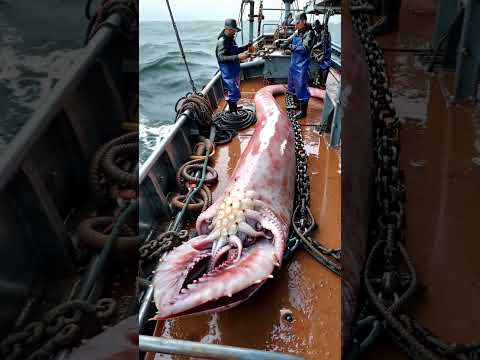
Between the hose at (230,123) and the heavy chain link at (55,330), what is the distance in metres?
6.02

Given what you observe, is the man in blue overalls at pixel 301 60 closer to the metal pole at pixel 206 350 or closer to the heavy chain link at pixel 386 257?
the heavy chain link at pixel 386 257

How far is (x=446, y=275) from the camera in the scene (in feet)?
7.59

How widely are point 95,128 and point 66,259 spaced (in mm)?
282

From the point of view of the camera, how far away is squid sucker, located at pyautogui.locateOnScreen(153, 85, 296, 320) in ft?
9.16

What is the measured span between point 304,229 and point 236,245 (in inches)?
43.5

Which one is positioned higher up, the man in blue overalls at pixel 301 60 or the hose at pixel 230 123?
the man in blue overalls at pixel 301 60

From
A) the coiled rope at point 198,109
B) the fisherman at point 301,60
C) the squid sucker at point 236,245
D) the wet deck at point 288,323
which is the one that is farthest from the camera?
the fisherman at point 301,60

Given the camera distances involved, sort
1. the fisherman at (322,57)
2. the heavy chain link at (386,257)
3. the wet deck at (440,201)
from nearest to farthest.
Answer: the heavy chain link at (386,257)
the wet deck at (440,201)
the fisherman at (322,57)

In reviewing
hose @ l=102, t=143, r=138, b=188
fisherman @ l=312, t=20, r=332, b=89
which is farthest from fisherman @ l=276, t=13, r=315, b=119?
hose @ l=102, t=143, r=138, b=188

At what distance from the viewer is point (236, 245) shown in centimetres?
334

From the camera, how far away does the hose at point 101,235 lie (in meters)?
0.64

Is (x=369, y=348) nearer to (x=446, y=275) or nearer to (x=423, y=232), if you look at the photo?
(x=446, y=275)

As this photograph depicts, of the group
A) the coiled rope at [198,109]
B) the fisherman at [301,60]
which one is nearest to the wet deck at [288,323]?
the coiled rope at [198,109]

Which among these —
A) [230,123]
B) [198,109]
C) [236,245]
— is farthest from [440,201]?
[230,123]
